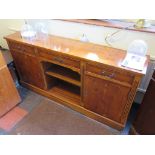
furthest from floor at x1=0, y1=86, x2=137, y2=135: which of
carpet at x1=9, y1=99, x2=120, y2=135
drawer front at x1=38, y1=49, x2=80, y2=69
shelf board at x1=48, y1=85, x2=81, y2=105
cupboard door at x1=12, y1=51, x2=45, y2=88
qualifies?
drawer front at x1=38, y1=49, x2=80, y2=69

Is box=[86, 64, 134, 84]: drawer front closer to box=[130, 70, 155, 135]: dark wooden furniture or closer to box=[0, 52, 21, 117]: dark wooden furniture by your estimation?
box=[130, 70, 155, 135]: dark wooden furniture

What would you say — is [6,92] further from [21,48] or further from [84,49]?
[84,49]

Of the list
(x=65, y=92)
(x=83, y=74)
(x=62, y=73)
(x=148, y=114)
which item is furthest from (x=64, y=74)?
(x=148, y=114)

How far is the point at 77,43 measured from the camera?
158 centimetres

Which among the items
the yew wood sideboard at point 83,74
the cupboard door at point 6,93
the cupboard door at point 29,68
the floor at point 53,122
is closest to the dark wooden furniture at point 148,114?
the yew wood sideboard at point 83,74

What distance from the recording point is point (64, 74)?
1.75 metres

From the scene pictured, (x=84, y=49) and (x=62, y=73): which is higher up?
(x=84, y=49)

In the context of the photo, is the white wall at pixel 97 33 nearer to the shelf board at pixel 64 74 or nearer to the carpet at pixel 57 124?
the shelf board at pixel 64 74

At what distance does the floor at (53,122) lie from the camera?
5.19 ft

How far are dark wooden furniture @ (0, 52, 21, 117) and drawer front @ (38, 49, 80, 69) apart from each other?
42cm

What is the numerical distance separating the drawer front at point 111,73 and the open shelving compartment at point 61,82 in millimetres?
Answer: 349

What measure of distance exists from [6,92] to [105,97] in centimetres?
114
